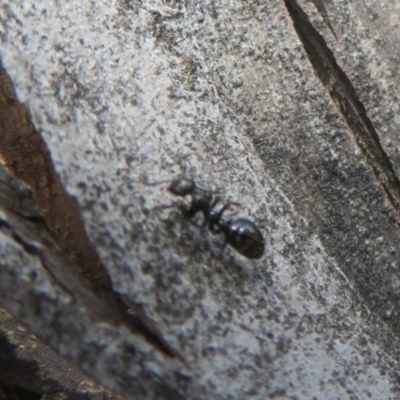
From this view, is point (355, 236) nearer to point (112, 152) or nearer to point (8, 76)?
point (112, 152)

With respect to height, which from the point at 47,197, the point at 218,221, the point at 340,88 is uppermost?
the point at 340,88

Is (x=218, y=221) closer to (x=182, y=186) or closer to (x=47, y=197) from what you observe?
(x=182, y=186)

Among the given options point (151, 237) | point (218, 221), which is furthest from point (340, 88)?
point (151, 237)

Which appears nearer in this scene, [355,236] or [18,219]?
[18,219]

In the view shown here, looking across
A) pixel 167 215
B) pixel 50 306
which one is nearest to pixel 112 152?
pixel 167 215

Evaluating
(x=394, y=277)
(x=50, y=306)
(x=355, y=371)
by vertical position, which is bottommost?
(x=50, y=306)

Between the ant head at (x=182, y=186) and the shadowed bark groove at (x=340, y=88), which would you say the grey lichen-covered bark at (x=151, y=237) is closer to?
the ant head at (x=182, y=186)

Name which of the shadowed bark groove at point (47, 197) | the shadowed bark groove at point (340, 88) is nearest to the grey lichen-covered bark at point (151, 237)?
the shadowed bark groove at point (47, 197)
